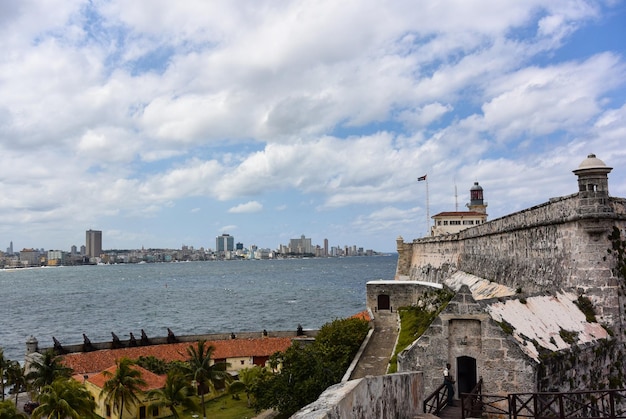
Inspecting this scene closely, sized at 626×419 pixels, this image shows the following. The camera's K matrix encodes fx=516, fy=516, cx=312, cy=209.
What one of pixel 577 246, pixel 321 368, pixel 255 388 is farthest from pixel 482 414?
pixel 255 388

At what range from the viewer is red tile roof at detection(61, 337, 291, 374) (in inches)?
1720

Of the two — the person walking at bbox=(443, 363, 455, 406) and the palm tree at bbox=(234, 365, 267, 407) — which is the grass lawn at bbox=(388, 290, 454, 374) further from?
the palm tree at bbox=(234, 365, 267, 407)

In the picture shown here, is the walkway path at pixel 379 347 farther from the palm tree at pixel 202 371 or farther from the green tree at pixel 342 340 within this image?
the palm tree at pixel 202 371

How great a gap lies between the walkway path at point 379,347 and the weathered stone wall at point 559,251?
7214 millimetres

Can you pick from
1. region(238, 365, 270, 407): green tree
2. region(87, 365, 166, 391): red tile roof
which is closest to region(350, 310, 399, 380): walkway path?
region(238, 365, 270, 407): green tree

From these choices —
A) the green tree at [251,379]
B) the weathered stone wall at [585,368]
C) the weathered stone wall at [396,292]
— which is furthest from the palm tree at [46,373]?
the weathered stone wall at [585,368]

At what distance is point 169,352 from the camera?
153ft

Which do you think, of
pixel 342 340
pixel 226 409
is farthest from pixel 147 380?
pixel 342 340

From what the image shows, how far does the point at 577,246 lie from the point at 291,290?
114 meters

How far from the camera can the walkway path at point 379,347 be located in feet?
81.4

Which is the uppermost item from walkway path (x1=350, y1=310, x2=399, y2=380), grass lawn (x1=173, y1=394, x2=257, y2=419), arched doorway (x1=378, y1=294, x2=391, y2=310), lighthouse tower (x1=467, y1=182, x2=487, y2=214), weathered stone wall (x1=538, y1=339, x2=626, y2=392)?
lighthouse tower (x1=467, y1=182, x2=487, y2=214)

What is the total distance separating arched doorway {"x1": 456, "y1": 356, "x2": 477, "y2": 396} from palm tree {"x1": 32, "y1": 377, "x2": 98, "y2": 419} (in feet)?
66.0

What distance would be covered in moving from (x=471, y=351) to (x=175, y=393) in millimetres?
23769

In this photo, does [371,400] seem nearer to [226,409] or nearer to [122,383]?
[122,383]
